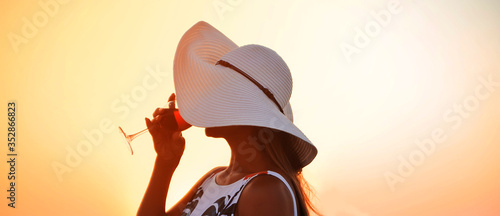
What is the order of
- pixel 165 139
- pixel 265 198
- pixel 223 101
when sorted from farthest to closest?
pixel 165 139
pixel 223 101
pixel 265 198

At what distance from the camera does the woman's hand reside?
99 centimetres

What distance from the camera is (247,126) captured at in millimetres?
845

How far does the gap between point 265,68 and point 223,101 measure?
0.36ft

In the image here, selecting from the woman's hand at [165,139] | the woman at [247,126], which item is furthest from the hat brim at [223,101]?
the woman's hand at [165,139]

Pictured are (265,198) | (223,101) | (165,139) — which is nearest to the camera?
(265,198)

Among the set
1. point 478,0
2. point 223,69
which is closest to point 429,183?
point 478,0

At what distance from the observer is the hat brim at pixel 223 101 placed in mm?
761

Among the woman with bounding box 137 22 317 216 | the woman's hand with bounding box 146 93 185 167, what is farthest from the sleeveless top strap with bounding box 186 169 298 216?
the woman's hand with bounding box 146 93 185 167

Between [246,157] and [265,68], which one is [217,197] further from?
[265,68]

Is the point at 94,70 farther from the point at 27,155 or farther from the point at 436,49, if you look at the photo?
the point at 436,49

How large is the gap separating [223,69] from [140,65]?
176cm

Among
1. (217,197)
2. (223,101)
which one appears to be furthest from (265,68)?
(217,197)

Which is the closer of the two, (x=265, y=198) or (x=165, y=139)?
(x=265, y=198)

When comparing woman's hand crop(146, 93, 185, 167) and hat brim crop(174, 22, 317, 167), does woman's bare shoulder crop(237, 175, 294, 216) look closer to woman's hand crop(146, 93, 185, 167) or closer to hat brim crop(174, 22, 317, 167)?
hat brim crop(174, 22, 317, 167)
